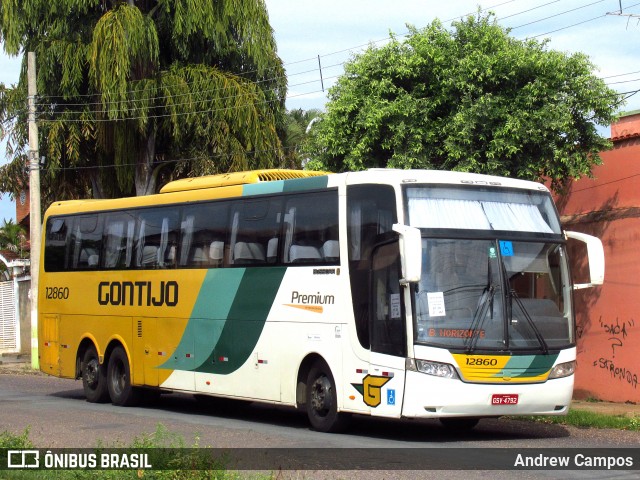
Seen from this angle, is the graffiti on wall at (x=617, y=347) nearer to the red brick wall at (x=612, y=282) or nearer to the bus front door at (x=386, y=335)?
the red brick wall at (x=612, y=282)

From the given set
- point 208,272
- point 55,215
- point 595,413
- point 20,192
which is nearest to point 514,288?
point 595,413

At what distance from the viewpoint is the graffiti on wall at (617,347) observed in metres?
17.6

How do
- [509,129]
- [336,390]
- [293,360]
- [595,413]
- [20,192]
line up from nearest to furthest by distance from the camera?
[336,390], [293,360], [595,413], [509,129], [20,192]

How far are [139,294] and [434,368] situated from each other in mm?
7206

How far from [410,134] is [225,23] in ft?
34.2

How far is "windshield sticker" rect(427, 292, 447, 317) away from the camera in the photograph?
1260 centimetres

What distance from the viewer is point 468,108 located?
18359 millimetres

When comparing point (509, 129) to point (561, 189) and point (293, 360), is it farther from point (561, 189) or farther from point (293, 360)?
point (293, 360)

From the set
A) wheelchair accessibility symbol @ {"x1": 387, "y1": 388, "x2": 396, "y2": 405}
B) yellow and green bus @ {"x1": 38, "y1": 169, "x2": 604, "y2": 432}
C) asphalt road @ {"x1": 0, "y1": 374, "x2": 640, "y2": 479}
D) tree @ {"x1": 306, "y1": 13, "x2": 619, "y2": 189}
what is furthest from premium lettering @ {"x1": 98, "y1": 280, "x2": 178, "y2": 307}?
wheelchair accessibility symbol @ {"x1": 387, "y1": 388, "x2": 396, "y2": 405}

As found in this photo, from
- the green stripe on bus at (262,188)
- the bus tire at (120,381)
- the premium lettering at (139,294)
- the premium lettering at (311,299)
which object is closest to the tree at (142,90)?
the premium lettering at (139,294)

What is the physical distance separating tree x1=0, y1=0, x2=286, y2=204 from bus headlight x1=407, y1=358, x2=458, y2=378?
15.5 meters

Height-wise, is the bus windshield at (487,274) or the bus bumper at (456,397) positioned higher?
the bus windshield at (487,274)

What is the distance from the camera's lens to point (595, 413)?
1584 centimetres

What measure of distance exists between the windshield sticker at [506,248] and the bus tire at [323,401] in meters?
2.89
